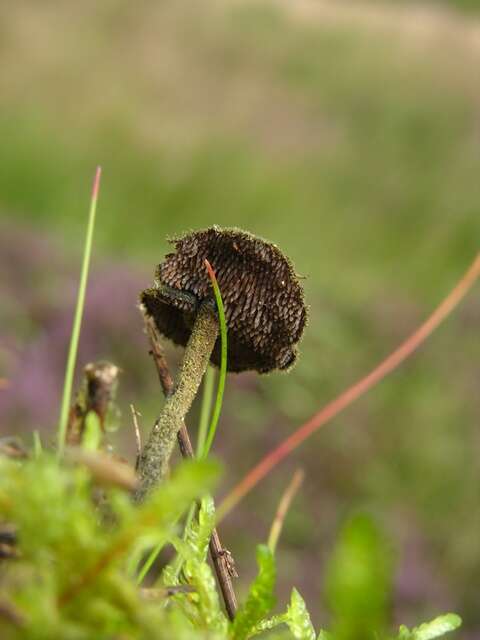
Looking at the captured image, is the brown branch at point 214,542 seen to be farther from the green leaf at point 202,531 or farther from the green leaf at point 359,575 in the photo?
the green leaf at point 359,575

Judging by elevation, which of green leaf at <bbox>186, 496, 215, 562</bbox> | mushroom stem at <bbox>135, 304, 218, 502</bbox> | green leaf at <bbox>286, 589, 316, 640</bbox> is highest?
mushroom stem at <bbox>135, 304, 218, 502</bbox>

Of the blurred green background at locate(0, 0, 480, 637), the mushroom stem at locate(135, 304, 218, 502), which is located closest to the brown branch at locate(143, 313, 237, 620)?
the mushroom stem at locate(135, 304, 218, 502)

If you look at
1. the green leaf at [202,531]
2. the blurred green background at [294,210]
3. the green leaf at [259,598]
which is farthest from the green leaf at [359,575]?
the blurred green background at [294,210]

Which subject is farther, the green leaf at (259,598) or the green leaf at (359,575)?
the green leaf at (259,598)

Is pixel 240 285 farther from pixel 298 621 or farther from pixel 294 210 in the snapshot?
pixel 294 210

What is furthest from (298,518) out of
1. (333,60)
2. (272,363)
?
(333,60)

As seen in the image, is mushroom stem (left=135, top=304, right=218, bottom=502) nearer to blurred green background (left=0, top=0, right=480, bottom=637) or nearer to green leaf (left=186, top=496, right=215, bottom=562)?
green leaf (left=186, top=496, right=215, bottom=562)

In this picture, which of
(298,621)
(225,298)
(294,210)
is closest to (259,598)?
(298,621)
